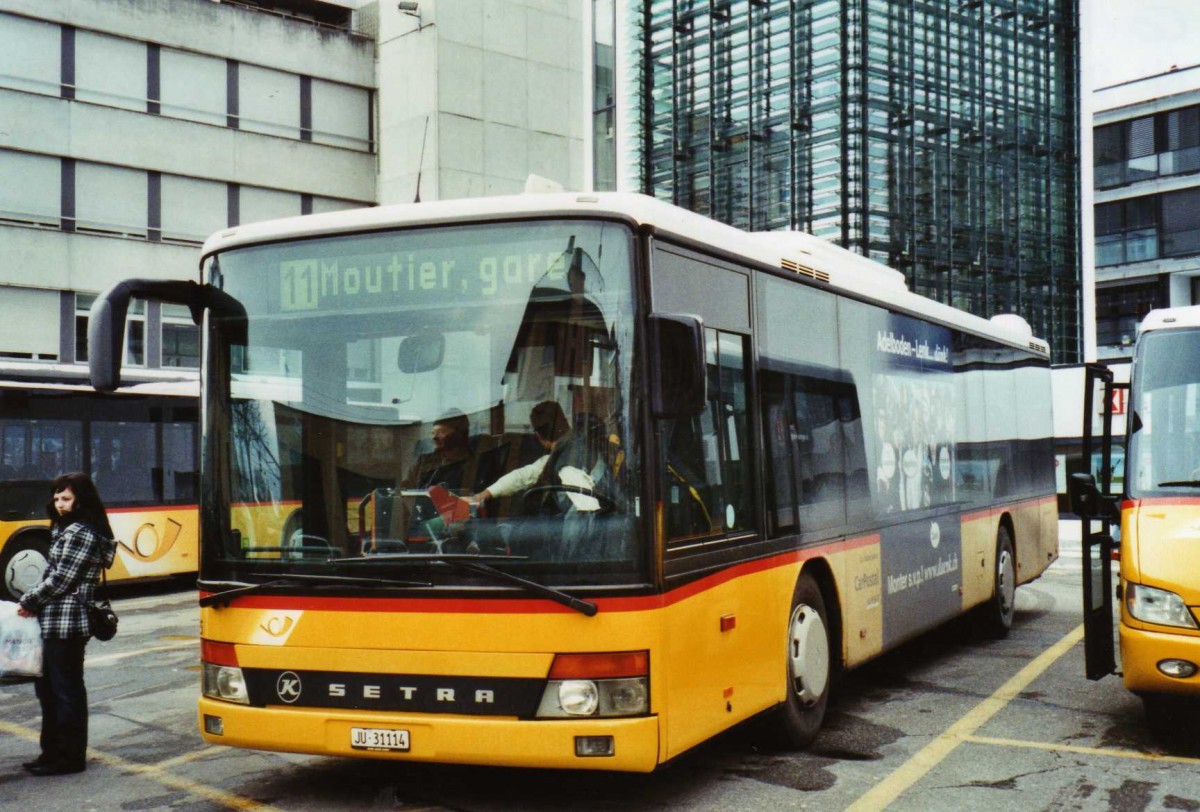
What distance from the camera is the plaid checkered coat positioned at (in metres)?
6.99

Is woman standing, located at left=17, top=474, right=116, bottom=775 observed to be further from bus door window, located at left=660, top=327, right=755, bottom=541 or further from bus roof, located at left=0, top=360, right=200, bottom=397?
bus roof, located at left=0, top=360, right=200, bottom=397

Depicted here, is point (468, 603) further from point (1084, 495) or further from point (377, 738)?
point (1084, 495)

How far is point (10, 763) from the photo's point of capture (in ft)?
23.9

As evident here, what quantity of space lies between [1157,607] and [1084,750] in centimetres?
96

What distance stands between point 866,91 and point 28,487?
20.9 meters

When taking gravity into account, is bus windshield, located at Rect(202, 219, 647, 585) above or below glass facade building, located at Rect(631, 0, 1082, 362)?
below

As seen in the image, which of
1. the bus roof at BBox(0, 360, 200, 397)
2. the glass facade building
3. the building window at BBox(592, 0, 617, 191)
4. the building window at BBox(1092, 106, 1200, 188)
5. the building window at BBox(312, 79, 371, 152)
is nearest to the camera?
the bus roof at BBox(0, 360, 200, 397)

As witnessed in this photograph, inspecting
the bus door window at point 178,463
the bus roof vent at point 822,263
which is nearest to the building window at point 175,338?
the bus door window at point 178,463

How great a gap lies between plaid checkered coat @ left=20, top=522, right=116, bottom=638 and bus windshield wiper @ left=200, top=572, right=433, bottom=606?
4.64 ft

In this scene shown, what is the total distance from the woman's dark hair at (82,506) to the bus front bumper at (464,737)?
1.91 meters

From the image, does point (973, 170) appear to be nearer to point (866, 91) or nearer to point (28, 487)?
point (866, 91)

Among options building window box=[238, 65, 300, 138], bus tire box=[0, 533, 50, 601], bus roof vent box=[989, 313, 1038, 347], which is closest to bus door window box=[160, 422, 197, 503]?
bus tire box=[0, 533, 50, 601]

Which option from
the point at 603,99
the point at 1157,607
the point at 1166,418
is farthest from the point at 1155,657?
the point at 603,99

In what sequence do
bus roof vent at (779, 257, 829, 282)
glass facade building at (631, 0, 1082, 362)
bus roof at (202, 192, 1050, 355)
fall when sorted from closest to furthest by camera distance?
bus roof at (202, 192, 1050, 355) < bus roof vent at (779, 257, 829, 282) < glass facade building at (631, 0, 1082, 362)
